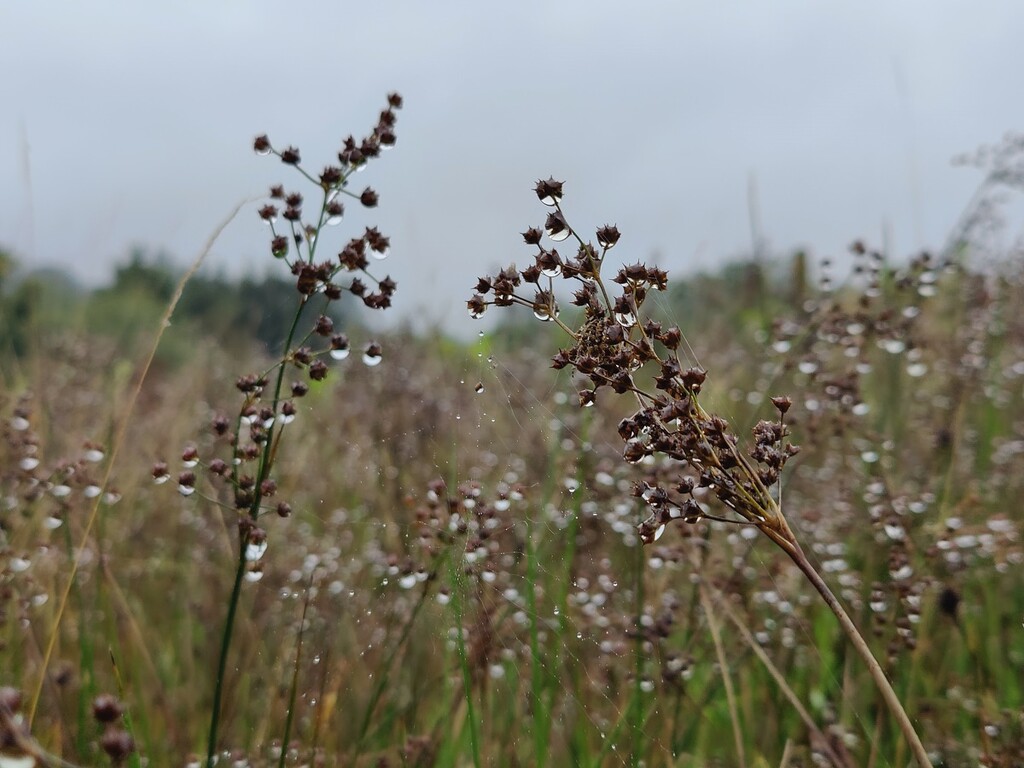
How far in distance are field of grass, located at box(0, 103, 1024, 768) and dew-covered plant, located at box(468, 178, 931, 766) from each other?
1 cm

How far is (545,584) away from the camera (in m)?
2.45

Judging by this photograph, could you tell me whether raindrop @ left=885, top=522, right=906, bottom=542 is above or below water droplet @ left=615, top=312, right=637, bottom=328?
below

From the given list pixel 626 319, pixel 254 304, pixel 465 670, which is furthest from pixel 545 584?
pixel 254 304

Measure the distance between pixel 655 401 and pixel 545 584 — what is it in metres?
1.39

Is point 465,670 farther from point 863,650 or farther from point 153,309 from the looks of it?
point 153,309

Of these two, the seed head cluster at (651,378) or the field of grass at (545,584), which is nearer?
the seed head cluster at (651,378)

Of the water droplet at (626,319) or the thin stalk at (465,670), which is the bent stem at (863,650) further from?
the thin stalk at (465,670)

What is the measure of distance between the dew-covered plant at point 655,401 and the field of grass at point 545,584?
0.01 meters

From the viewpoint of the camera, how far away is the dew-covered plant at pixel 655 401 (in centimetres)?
109

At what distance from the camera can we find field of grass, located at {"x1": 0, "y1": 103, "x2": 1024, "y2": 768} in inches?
64.3

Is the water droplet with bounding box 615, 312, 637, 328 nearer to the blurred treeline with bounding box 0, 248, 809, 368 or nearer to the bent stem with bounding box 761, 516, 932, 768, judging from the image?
the bent stem with bounding box 761, 516, 932, 768

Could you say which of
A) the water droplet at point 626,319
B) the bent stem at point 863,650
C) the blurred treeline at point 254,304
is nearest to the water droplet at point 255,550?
A: the water droplet at point 626,319

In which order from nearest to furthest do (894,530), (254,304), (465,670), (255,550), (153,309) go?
(255,550) < (465,670) < (894,530) < (254,304) < (153,309)

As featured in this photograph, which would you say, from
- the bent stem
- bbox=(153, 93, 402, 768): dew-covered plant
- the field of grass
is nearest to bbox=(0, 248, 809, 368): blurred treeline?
the field of grass
